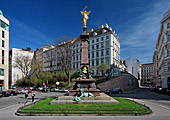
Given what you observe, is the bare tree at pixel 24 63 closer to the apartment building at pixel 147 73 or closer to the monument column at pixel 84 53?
the monument column at pixel 84 53

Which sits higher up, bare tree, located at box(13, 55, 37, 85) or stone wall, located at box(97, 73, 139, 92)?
bare tree, located at box(13, 55, 37, 85)

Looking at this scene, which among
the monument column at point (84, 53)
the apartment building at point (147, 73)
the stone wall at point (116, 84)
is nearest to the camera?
the monument column at point (84, 53)

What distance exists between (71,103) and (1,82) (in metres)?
35.1

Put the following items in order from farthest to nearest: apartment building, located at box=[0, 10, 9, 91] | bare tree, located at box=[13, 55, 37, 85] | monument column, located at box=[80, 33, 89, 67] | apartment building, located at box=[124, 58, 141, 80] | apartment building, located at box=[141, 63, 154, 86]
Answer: apartment building, located at box=[141, 63, 154, 86] → apartment building, located at box=[124, 58, 141, 80] → bare tree, located at box=[13, 55, 37, 85] → apartment building, located at box=[0, 10, 9, 91] → monument column, located at box=[80, 33, 89, 67]

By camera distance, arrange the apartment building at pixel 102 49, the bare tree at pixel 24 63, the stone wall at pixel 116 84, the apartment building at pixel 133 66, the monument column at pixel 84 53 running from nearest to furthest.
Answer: the monument column at pixel 84 53 → the stone wall at pixel 116 84 → the apartment building at pixel 102 49 → the bare tree at pixel 24 63 → the apartment building at pixel 133 66

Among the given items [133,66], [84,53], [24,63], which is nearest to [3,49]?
[24,63]

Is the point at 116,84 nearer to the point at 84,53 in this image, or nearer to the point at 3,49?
the point at 84,53

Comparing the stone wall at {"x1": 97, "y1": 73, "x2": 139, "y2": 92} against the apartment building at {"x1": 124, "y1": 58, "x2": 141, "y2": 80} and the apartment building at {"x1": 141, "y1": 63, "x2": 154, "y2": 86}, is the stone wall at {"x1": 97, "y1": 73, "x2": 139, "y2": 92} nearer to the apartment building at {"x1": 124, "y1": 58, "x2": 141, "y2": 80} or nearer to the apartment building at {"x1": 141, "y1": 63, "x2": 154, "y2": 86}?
the apartment building at {"x1": 124, "y1": 58, "x2": 141, "y2": 80}

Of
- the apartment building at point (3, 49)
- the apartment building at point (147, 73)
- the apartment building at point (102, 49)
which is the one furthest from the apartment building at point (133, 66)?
the apartment building at point (3, 49)

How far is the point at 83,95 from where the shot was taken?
15.5 metres

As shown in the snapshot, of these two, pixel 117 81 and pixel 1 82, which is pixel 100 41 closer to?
pixel 117 81

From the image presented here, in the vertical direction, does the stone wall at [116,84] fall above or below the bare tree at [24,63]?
below

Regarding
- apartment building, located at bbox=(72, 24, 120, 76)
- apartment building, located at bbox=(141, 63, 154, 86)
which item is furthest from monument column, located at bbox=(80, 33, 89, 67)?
apartment building, located at bbox=(141, 63, 154, 86)

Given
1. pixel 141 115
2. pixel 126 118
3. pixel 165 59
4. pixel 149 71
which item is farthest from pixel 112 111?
pixel 149 71
